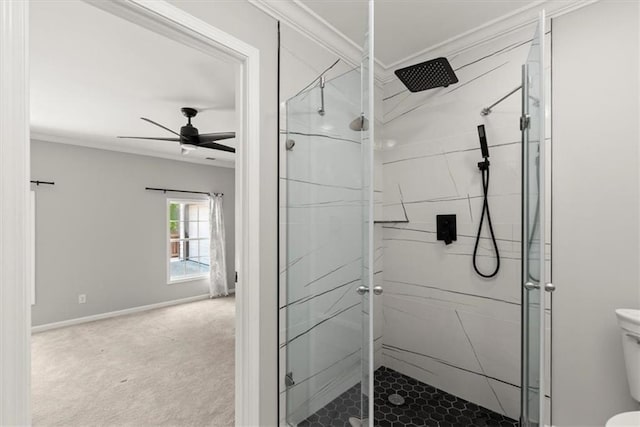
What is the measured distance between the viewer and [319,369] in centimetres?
164

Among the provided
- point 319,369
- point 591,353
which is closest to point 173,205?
point 319,369

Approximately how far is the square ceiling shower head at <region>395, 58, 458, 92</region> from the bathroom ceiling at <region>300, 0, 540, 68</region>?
0.32m

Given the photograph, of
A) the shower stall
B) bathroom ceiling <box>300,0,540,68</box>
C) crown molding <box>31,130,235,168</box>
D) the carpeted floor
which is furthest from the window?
bathroom ceiling <box>300,0,540,68</box>

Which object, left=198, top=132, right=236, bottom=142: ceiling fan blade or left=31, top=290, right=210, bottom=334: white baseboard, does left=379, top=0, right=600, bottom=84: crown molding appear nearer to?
left=198, top=132, right=236, bottom=142: ceiling fan blade

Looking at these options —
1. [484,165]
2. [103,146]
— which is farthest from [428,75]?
[103,146]

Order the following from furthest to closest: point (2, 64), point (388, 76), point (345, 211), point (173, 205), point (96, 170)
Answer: point (173, 205)
point (96, 170)
point (388, 76)
point (345, 211)
point (2, 64)

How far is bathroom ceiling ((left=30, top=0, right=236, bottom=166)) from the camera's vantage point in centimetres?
188

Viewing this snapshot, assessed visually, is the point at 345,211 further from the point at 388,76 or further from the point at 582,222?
the point at 388,76

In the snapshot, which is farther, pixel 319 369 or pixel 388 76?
pixel 388 76

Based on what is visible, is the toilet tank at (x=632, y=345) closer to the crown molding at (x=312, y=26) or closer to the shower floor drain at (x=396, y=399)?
the shower floor drain at (x=396, y=399)

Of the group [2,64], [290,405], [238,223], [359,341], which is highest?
[2,64]

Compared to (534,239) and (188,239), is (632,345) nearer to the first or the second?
(534,239)

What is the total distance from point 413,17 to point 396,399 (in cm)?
247

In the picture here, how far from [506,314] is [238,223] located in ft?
5.71
